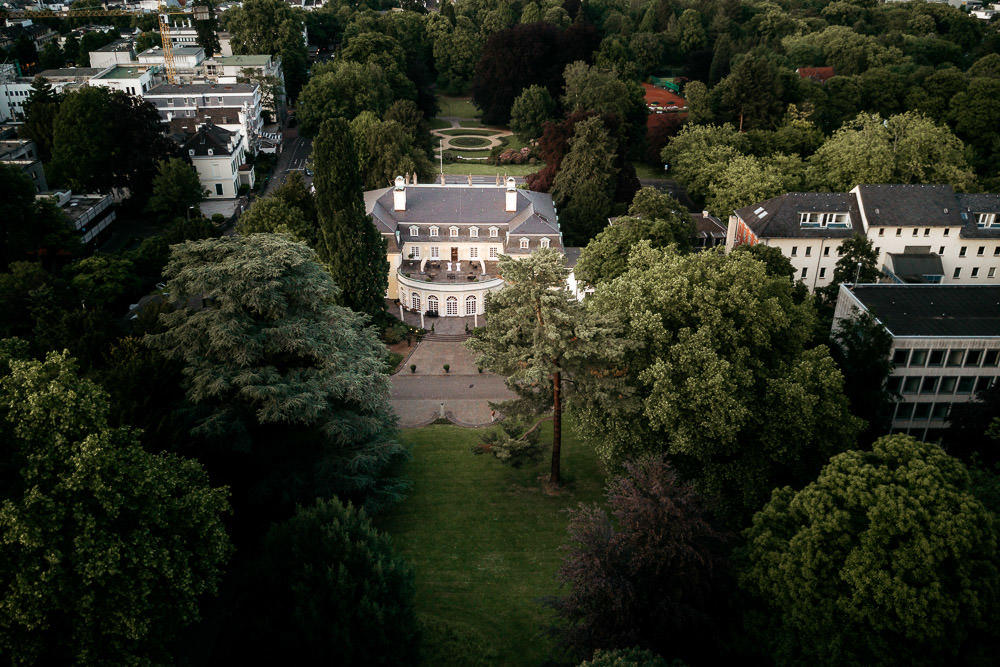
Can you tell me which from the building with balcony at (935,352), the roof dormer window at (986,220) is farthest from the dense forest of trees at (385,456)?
the roof dormer window at (986,220)

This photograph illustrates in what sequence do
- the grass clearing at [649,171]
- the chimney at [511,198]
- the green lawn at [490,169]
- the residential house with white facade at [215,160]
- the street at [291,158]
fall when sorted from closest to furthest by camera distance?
the chimney at [511,198]
the residential house with white facade at [215,160]
the street at [291,158]
the grass clearing at [649,171]
the green lawn at [490,169]

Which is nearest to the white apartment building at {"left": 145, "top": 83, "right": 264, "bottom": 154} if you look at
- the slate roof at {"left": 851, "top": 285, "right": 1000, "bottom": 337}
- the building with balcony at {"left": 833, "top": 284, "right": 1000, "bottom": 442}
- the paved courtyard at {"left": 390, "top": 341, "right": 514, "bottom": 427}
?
the paved courtyard at {"left": 390, "top": 341, "right": 514, "bottom": 427}

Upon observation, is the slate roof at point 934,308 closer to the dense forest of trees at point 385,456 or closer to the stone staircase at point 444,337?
the dense forest of trees at point 385,456

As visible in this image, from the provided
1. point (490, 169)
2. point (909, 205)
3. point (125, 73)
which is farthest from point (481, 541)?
point (125, 73)

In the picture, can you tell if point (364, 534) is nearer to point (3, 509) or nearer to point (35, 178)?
point (3, 509)

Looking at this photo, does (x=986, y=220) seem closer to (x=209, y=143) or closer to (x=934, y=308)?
(x=934, y=308)

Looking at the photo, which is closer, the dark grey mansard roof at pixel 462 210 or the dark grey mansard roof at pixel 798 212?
the dark grey mansard roof at pixel 798 212

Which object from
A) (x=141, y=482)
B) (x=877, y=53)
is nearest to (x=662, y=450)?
(x=141, y=482)
